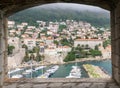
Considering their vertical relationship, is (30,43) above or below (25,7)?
below

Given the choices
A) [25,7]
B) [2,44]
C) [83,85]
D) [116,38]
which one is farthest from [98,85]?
[25,7]

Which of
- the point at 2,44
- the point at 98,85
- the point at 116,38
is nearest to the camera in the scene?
the point at 116,38

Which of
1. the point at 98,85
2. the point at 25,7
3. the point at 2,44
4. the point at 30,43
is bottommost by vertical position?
the point at 30,43

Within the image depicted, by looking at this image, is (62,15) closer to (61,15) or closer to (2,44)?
(61,15)

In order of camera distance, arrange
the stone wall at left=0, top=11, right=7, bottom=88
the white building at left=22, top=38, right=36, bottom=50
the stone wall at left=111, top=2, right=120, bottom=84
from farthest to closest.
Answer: the white building at left=22, top=38, right=36, bottom=50, the stone wall at left=0, top=11, right=7, bottom=88, the stone wall at left=111, top=2, right=120, bottom=84

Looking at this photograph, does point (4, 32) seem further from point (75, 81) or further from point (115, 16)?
point (115, 16)

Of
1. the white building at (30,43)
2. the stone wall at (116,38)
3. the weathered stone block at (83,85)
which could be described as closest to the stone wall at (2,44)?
the weathered stone block at (83,85)

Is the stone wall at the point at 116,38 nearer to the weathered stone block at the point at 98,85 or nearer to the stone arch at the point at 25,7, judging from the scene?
the stone arch at the point at 25,7

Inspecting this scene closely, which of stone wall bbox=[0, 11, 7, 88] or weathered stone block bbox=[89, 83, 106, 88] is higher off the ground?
stone wall bbox=[0, 11, 7, 88]

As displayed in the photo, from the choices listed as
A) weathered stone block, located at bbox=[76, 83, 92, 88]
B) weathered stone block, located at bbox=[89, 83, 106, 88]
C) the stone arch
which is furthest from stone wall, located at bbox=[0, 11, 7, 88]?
weathered stone block, located at bbox=[89, 83, 106, 88]

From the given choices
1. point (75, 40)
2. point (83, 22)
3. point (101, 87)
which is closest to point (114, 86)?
point (101, 87)

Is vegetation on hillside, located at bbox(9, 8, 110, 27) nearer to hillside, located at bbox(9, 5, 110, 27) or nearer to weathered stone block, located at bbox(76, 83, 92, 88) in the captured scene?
hillside, located at bbox(9, 5, 110, 27)

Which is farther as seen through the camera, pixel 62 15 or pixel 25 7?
pixel 62 15
